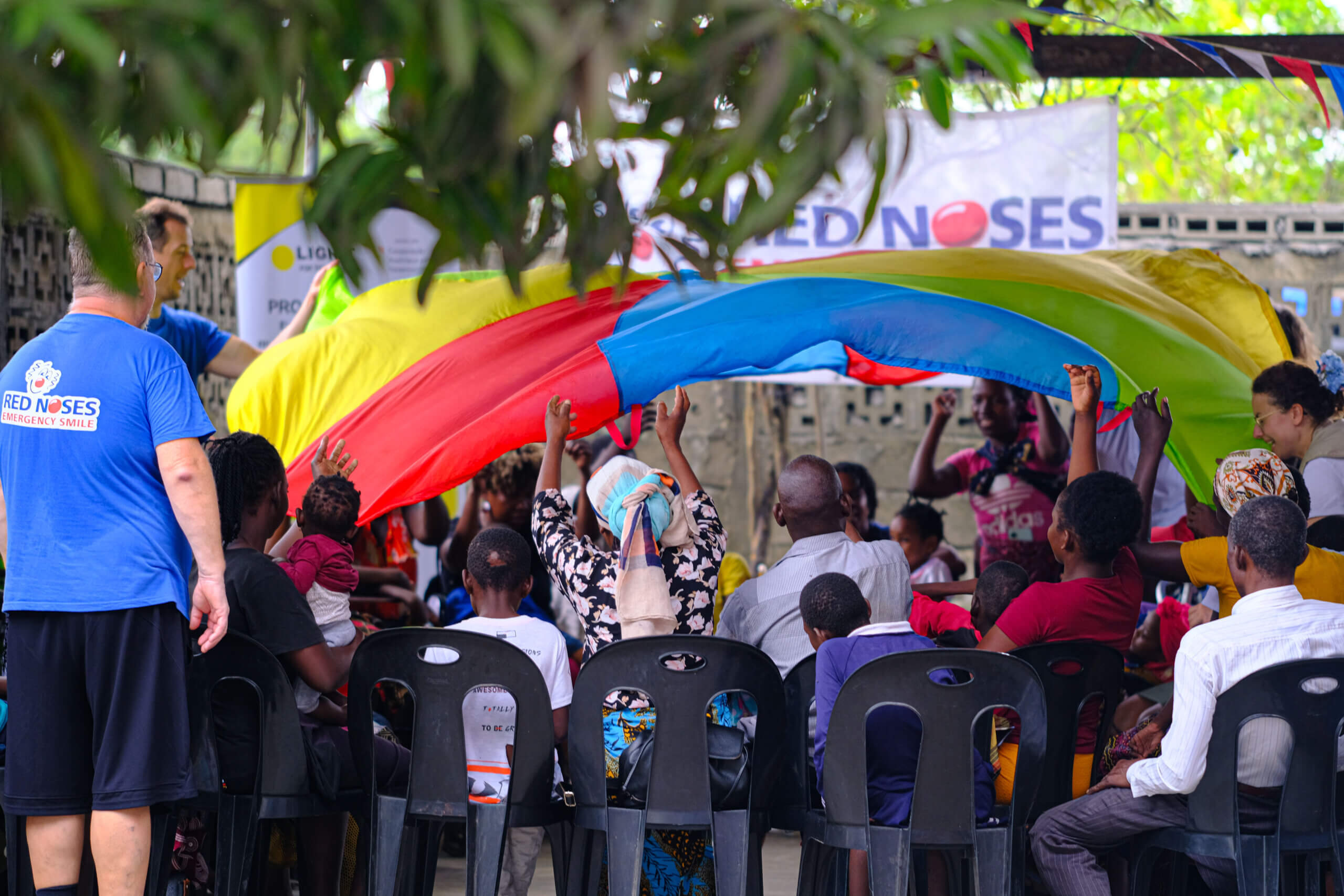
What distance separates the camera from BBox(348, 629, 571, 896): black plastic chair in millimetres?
3336

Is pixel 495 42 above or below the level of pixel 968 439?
below

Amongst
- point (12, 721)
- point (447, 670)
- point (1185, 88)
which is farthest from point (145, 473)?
point (1185, 88)

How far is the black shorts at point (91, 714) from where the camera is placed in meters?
3.02

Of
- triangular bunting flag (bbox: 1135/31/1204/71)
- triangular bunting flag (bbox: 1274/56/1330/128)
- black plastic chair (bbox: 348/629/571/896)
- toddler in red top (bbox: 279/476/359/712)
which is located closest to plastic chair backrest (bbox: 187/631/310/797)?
black plastic chair (bbox: 348/629/571/896)

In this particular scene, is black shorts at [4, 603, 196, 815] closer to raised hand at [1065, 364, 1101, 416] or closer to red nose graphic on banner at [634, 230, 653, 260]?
raised hand at [1065, 364, 1101, 416]

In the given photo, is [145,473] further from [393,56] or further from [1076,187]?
[1076,187]

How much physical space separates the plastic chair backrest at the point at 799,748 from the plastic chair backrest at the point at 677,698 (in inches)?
6.3

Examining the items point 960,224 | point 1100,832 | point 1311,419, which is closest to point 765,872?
point 1100,832

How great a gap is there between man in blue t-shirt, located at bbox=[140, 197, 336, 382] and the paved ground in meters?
2.01

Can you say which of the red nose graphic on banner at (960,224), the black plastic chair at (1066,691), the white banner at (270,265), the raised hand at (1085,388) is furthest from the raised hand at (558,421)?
the red nose graphic on banner at (960,224)

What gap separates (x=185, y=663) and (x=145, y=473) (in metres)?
0.46

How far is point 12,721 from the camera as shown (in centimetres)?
307

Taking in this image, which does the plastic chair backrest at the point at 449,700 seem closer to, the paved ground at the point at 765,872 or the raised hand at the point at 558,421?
the raised hand at the point at 558,421

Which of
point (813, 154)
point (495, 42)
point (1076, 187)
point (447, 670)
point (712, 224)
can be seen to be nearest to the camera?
point (495, 42)
